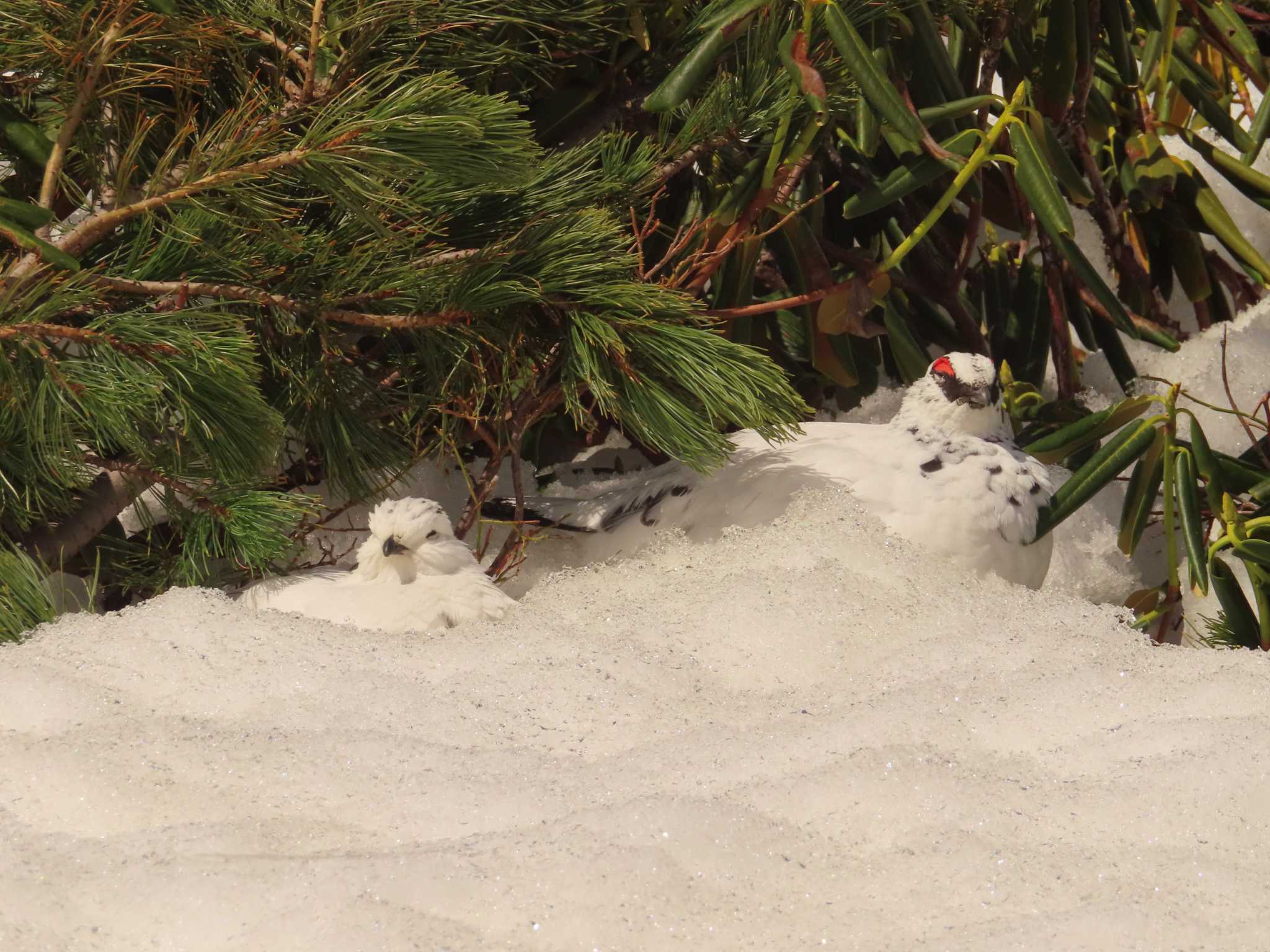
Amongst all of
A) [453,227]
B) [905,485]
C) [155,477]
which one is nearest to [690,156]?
[453,227]

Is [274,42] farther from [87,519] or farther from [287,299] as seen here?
[87,519]

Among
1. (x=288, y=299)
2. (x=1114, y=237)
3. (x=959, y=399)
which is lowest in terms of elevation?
(x=959, y=399)

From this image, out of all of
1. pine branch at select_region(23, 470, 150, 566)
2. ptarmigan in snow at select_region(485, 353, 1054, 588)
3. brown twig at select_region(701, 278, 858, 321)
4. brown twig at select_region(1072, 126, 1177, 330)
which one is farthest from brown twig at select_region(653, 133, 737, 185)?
brown twig at select_region(1072, 126, 1177, 330)

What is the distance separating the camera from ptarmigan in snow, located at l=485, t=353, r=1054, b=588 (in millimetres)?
1720

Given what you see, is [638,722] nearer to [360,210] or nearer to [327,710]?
[327,710]

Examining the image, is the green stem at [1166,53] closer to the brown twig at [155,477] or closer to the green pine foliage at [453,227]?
the green pine foliage at [453,227]

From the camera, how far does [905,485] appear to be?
5.81ft

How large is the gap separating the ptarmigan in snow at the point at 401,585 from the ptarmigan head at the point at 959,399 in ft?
2.24

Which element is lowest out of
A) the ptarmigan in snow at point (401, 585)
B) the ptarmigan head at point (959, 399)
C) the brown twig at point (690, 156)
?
the ptarmigan in snow at point (401, 585)

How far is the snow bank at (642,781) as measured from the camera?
83 centimetres

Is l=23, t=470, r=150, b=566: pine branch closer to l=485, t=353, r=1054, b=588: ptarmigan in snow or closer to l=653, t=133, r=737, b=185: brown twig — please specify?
l=485, t=353, r=1054, b=588: ptarmigan in snow

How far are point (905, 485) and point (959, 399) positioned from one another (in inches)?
8.2

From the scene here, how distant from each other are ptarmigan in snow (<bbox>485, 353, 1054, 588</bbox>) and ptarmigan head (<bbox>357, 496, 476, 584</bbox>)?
27cm

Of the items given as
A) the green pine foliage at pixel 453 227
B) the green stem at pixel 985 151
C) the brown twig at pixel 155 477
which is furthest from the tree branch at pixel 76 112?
the green stem at pixel 985 151
